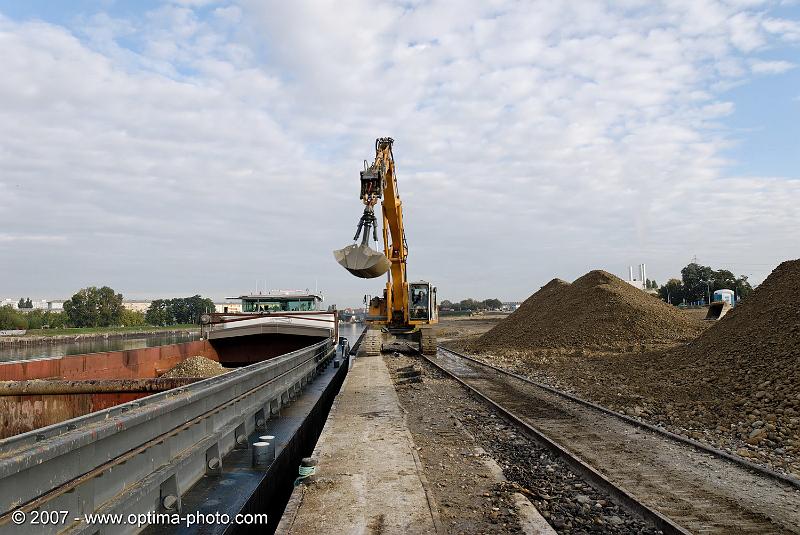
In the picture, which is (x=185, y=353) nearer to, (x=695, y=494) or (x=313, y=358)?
(x=313, y=358)

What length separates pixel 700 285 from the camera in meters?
93.6

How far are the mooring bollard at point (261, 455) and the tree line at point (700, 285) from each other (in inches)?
3887

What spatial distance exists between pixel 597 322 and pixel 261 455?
2333cm

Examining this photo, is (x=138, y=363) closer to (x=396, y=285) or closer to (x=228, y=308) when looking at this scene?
(x=228, y=308)

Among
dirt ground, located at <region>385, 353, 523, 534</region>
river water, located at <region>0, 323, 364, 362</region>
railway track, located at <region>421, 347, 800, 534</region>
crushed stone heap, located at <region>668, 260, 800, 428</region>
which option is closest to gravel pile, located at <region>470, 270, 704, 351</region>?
crushed stone heap, located at <region>668, 260, 800, 428</region>

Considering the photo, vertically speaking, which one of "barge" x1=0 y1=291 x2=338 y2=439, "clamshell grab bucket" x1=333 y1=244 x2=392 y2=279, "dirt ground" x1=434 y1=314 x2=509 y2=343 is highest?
"clamshell grab bucket" x1=333 y1=244 x2=392 y2=279

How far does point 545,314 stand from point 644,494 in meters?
26.4

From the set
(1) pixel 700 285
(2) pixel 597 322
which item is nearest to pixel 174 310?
(1) pixel 700 285

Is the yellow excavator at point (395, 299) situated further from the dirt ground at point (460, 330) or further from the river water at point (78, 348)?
the river water at point (78, 348)

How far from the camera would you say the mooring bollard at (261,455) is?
557cm

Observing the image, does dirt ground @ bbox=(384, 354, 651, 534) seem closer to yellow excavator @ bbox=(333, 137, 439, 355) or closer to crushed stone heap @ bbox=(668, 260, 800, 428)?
crushed stone heap @ bbox=(668, 260, 800, 428)

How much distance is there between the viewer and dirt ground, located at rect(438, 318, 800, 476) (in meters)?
7.99

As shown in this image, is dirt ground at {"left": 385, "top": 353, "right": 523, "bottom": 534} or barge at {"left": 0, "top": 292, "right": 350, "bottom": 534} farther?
dirt ground at {"left": 385, "top": 353, "right": 523, "bottom": 534}

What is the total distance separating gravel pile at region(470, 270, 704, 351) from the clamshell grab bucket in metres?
11.9
